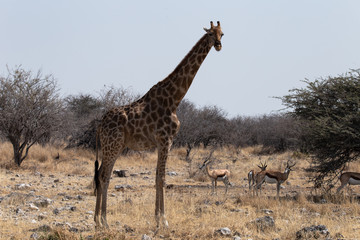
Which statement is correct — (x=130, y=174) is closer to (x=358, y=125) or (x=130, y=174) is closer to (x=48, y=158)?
(x=48, y=158)

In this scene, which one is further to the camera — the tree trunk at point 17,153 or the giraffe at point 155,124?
the tree trunk at point 17,153

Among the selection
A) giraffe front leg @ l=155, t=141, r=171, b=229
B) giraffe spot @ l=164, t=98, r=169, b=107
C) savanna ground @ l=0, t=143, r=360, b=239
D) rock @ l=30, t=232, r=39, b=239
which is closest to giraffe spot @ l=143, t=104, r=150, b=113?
giraffe spot @ l=164, t=98, r=169, b=107

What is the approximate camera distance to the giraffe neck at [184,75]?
783cm

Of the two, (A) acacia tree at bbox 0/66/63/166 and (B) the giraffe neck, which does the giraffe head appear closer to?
(B) the giraffe neck

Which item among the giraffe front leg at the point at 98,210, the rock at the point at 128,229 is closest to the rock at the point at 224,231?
the rock at the point at 128,229

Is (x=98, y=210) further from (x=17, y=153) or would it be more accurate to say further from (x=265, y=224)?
(x=17, y=153)

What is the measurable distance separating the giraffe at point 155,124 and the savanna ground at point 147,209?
64cm

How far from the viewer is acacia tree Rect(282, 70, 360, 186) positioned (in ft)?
39.7

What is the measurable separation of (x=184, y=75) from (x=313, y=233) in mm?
3453

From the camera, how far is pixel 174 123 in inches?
298

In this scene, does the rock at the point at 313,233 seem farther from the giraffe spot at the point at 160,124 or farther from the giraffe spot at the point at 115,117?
the giraffe spot at the point at 115,117

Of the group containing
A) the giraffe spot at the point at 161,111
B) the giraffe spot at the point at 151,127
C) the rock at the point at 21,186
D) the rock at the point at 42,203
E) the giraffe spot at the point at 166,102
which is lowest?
the rock at the point at 42,203

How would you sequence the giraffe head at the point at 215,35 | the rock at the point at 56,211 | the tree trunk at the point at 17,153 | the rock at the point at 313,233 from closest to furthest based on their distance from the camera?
1. the rock at the point at 313,233
2. the giraffe head at the point at 215,35
3. the rock at the point at 56,211
4. the tree trunk at the point at 17,153

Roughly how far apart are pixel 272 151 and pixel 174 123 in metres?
25.5
